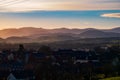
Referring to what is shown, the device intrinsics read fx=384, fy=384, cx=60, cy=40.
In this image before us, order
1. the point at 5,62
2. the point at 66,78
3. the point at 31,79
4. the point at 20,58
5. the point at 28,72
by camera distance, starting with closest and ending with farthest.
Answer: the point at 66,78
the point at 31,79
the point at 28,72
the point at 5,62
the point at 20,58

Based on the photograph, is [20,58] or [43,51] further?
[43,51]

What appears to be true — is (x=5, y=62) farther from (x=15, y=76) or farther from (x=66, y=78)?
(x=66, y=78)

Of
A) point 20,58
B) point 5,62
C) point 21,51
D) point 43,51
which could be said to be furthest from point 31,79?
point 43,51

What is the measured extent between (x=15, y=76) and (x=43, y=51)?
26883 millimetres

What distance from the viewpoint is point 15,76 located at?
104 feet

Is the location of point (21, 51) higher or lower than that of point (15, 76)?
lower

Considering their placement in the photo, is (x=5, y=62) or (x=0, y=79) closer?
(x=0, y=79)

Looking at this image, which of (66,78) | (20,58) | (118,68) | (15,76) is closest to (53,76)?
(66,78)

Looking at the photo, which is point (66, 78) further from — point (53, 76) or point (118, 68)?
point (118, 68)

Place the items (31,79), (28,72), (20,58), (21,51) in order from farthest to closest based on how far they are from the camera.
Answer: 1. (21,51)
2. (20,58)
3. (28,72)
4. (31,79)

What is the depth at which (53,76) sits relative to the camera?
29.8 m

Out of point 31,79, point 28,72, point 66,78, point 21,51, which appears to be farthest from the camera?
point 21,51

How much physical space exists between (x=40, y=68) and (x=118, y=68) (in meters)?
6.85

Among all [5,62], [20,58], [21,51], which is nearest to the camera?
[5,62]
